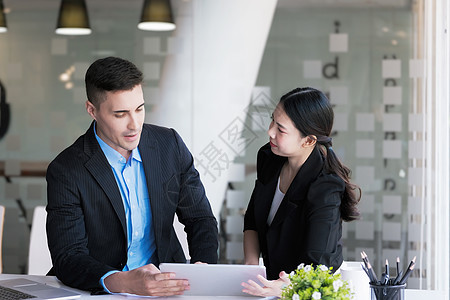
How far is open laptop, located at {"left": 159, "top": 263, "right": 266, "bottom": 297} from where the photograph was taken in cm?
233

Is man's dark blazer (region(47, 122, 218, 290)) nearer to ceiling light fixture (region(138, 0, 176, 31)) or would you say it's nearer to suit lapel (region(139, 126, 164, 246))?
suit lapel (region(139, 126, 164, 246))

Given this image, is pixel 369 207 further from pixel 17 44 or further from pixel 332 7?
pixel 17 44

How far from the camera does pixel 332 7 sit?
5.01m

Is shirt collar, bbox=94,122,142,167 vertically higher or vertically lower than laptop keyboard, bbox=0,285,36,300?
higher

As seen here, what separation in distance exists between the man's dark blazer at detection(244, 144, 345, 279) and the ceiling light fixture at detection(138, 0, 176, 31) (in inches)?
102

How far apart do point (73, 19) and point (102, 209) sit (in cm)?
294

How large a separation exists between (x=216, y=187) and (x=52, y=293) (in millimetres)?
2764

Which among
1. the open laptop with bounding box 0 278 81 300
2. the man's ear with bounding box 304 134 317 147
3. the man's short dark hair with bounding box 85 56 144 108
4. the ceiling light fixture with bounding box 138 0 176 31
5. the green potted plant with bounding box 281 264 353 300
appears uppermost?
the ceiling light fixture with bounding box 138 0 176 31

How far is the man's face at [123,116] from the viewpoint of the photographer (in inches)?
104

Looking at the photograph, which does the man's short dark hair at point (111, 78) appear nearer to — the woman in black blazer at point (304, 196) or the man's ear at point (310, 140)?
the woman in black blazer at point (304, 196)

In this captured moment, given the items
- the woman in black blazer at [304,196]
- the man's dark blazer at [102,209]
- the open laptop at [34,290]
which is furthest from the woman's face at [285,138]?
the open laptop at [34,290]

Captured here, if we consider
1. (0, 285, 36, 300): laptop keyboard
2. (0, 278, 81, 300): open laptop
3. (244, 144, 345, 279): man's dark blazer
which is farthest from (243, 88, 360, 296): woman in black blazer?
(0, 285, 36, 300): laptop keyboard

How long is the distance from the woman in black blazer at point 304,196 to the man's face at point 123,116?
0.53 m

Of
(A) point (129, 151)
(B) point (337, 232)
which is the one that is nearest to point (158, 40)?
(A) point (129, 151)
